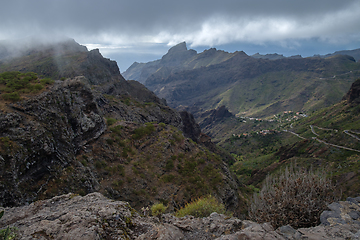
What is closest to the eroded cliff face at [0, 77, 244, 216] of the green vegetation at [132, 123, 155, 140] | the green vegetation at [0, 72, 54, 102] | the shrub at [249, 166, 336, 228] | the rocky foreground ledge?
the green vegetation at [132, 123, 155, 140]

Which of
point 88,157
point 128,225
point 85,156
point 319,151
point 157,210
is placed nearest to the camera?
point 128,225

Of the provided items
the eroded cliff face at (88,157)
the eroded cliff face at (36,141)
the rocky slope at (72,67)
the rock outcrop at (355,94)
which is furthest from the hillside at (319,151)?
the rocky slope at (72,67)

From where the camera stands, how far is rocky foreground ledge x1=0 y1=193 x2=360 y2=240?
6828 millimetres

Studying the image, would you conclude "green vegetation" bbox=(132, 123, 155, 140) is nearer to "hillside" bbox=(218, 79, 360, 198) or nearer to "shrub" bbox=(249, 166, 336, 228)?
"hillside" bbox=(218, 79, 360, 198)

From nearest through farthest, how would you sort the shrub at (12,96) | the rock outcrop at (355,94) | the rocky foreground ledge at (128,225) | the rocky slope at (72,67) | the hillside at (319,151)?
the rocky foreground ledge at (128,225) < the shrub at (12,96) < the hillside at (319,151) < the rocky slope at (72,67) < the rock outcrop at (355,94)

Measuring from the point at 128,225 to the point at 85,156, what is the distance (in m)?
15.9

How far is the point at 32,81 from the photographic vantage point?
19.7 meters

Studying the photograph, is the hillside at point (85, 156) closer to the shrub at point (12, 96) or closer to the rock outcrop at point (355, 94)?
the shrub at point (12, 96)

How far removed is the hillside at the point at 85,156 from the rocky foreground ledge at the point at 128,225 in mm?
3988

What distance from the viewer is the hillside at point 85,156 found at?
1243cm

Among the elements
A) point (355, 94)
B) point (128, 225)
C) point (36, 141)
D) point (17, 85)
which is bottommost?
point (355, 94)

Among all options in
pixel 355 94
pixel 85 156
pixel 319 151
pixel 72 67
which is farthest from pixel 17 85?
pixel 355 94

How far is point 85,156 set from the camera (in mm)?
21094

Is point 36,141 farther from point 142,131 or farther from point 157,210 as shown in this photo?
point 142,131
